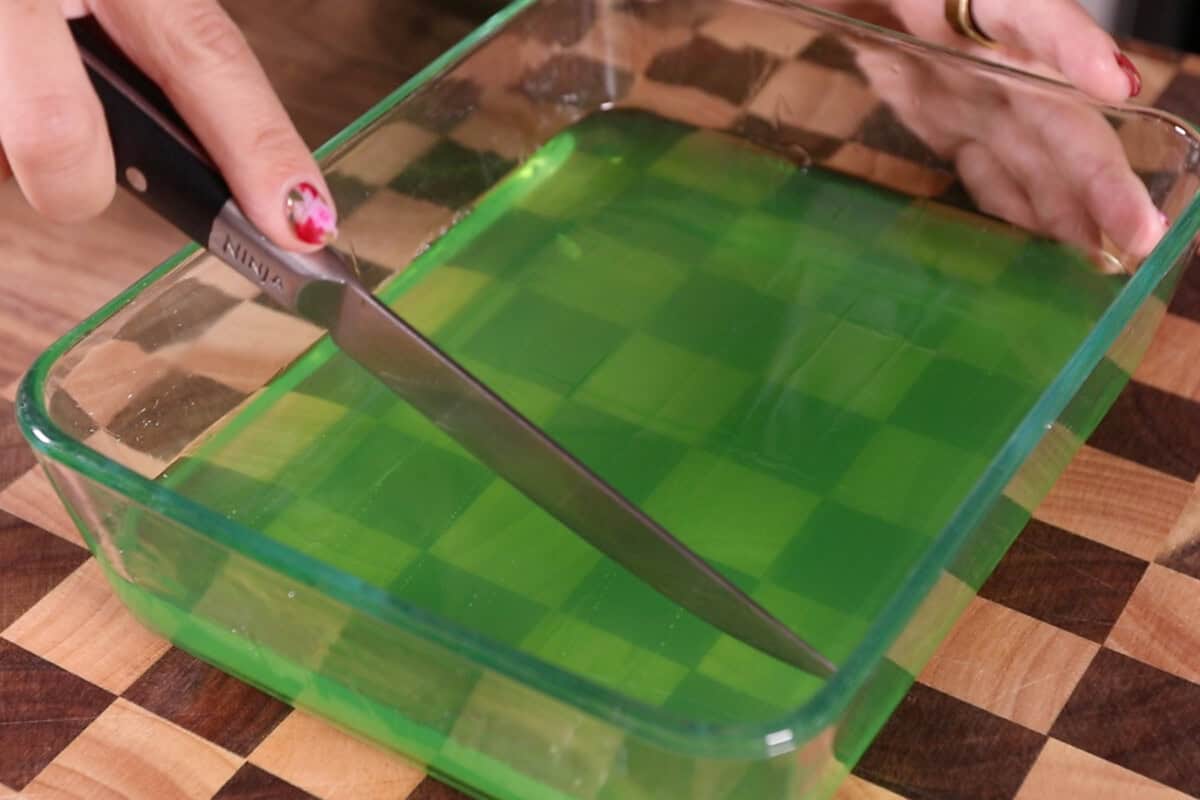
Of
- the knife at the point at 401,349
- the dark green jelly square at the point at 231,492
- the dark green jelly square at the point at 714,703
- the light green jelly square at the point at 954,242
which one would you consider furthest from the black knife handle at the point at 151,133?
the light green jelly square at the point at 954,242

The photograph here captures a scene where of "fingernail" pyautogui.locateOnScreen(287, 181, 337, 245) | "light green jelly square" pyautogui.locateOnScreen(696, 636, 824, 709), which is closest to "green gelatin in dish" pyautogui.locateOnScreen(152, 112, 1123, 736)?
"light green jelly square" pyautogui.locateOnScreen(696, 636, 824, 709)

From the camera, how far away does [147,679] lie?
61 centimetres

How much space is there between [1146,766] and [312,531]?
32 cm

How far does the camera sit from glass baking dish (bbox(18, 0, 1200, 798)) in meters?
0.53

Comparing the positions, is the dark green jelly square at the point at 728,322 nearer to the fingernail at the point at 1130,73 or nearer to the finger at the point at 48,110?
the fingernail at the point at 1130,73

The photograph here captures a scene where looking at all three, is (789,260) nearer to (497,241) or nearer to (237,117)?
(497,241)

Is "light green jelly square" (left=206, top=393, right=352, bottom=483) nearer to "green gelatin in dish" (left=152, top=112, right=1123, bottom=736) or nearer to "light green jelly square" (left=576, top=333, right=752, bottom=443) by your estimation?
"green gelatin in dish" (left=152, top=112, right=1123, bottom=736)

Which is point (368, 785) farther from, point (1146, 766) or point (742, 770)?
point (1146, 766)

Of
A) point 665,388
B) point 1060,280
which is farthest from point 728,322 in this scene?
point 1060,280

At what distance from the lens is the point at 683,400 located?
27.8 inches

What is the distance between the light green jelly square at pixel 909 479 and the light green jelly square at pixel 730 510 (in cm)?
2

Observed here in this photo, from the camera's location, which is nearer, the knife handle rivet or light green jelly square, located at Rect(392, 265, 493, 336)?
the knife handle rivet

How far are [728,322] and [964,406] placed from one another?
11 centimetres

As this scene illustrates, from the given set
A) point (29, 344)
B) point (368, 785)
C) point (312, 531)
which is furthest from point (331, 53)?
point (368, 785)
